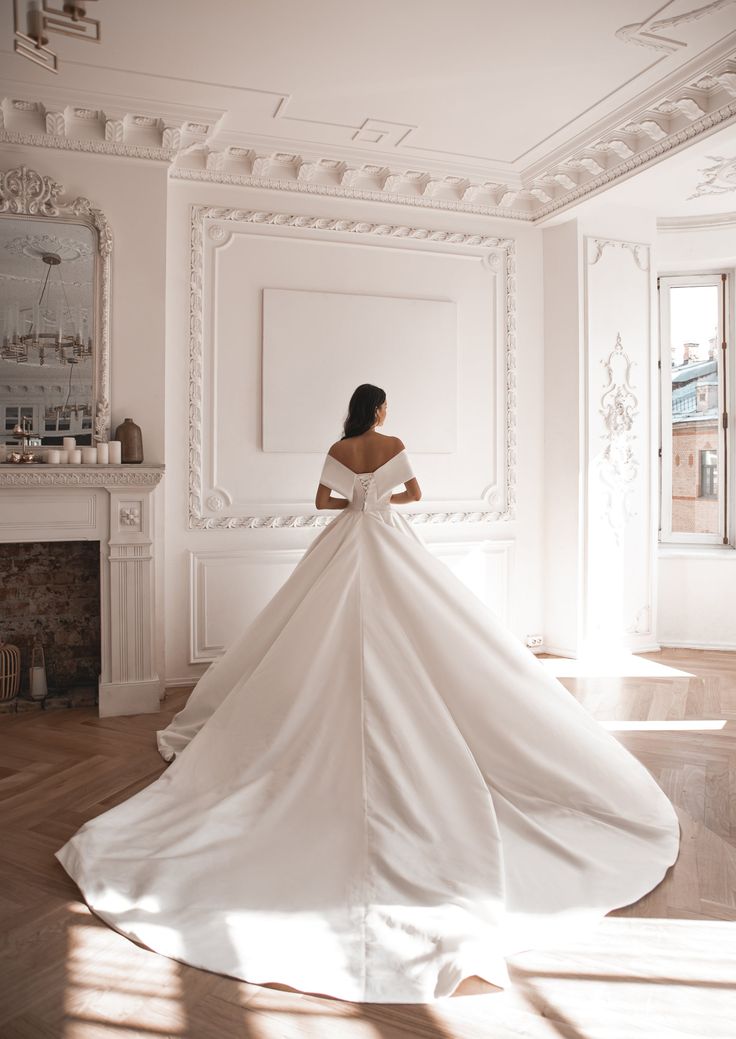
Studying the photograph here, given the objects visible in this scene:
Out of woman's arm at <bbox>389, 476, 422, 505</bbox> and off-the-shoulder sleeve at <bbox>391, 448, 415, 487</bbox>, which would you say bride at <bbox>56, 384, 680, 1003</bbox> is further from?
woman's arm at <bbox>389, 476, 422, 505</bbox>

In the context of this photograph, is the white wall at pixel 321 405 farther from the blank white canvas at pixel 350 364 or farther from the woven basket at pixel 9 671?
the woven basket at pixel 9 671

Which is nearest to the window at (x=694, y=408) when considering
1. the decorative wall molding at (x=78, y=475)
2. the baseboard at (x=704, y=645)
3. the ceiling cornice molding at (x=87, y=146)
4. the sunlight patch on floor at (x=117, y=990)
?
the baseboard at (x=704, y=645)

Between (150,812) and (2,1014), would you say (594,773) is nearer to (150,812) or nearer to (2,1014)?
(150,812)

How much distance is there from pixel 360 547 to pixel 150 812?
1.30 metres

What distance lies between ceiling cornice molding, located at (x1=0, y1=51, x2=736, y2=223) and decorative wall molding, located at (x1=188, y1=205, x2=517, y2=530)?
0.20 m

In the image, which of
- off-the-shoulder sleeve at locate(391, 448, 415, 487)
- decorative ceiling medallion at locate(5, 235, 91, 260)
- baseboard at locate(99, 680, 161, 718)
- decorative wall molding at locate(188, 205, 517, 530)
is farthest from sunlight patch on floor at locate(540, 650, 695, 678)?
decorative ceiling medallion at locate(5, 235, 91, 260)

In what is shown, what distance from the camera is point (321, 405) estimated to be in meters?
5.32

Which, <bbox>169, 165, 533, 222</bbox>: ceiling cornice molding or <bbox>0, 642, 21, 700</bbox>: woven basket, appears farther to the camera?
<bbox>169, 165, 533, 222</bbox>: ceiling cornice molding

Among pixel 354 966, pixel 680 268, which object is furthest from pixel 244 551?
pixel 680 268

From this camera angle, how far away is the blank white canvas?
522 cm

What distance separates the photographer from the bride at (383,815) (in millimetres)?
2076

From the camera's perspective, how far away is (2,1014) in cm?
187

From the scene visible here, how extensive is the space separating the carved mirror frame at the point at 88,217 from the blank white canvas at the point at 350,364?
107 centimetres

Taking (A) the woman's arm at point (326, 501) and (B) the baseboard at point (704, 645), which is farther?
(B) the baseboard at point (704, 645)
